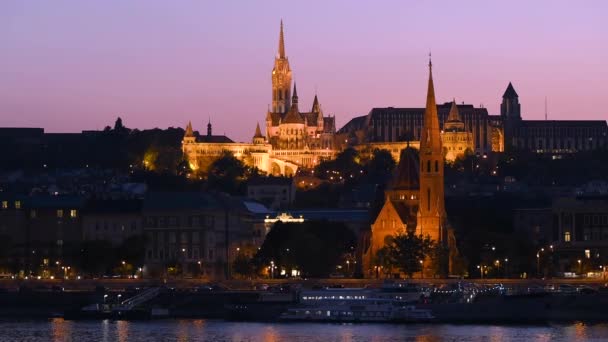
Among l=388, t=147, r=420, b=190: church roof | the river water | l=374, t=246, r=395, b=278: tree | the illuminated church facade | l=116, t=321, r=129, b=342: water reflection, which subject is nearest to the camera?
the river water

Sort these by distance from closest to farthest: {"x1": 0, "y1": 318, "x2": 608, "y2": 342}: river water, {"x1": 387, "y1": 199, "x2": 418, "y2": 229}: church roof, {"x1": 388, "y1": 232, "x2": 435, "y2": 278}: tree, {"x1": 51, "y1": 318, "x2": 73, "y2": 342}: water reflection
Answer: {"x1": 0, "y1": 318, "x2": 608, "y2": 342}: river water
{"x1": 51, "y1": 318, "x2": 73, "y2": 342}: water reflection
{"x1": 388, "y1": 232, "x2": 435, "y2": 278}: tree
{"x1": 387, "y1": 199, "x2": 418, "y2": 229}: church roof

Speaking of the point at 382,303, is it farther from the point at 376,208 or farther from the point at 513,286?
the point at 376,208

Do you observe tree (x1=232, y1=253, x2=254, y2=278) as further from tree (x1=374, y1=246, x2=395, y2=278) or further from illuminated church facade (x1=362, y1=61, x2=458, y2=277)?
tree (x1=374, y1=246, x2=395, y2=278)

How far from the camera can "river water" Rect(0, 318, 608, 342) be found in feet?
339

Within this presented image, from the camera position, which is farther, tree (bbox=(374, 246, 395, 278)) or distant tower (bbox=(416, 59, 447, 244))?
distant tower (bbox=(416, 59, 447, 244))

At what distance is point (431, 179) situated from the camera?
149375mm

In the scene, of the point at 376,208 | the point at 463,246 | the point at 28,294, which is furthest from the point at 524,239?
the point at 28,294

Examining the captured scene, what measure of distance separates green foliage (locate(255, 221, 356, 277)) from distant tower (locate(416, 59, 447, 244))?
23.3 ft

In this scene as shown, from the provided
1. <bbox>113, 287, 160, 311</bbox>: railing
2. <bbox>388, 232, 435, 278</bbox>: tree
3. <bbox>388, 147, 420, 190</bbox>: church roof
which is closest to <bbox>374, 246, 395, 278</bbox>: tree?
<bbox>388, 232, 435, 278</bbox>: tree

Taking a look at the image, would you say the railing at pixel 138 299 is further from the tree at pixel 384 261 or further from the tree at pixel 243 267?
the tree at pixel 243 267

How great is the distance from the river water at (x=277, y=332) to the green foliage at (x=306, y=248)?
26.6m

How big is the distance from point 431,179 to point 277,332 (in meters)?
43.7

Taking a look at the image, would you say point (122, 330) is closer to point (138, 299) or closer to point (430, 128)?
point (138, 299)

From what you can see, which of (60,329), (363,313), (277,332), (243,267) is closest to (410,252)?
(243,267)
